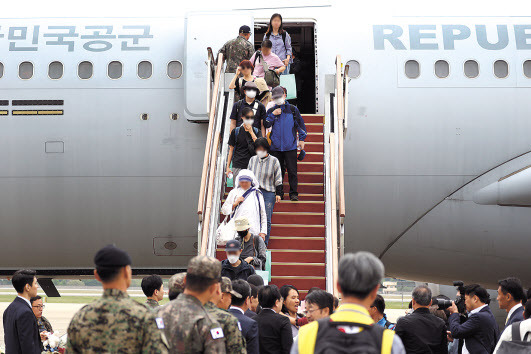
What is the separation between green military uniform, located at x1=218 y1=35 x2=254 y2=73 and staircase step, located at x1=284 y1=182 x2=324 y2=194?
2187mm

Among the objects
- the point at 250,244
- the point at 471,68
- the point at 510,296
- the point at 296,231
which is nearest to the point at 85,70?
the point at 296,231

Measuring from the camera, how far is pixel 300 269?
11.4m

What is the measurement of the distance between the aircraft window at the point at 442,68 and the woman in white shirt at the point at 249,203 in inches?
161

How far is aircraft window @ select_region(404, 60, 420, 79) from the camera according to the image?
44.3 feet

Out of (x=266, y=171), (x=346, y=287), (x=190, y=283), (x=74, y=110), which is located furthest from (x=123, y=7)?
(x=346, y=287)

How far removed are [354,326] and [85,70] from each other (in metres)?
10.4

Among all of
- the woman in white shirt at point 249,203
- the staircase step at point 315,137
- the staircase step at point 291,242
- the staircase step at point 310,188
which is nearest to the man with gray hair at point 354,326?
the woman in white shirt at point 249,203

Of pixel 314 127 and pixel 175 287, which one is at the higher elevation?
pixel 314 127

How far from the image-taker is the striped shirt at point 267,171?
38.1ft

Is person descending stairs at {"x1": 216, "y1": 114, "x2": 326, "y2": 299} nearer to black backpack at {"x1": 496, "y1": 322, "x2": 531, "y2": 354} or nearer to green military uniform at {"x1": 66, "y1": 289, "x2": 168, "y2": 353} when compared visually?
black backpack at {"x1": 496, "y1": 322, "x2": 531, "y2": 354}

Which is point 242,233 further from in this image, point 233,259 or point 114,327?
point 114,327

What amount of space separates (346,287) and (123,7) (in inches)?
425

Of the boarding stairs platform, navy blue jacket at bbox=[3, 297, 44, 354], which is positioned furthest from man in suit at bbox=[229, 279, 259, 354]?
the boarding stairs platform

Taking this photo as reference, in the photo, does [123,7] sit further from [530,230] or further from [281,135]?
[530,230]
